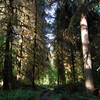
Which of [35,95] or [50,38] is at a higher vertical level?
[50,38]

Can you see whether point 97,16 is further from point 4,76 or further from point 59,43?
point 4,76


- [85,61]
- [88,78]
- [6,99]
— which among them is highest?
[85,61]

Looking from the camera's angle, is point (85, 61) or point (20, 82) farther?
point (20, 82)

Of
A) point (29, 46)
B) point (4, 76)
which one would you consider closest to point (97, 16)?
point (29, 46)

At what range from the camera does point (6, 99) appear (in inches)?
281

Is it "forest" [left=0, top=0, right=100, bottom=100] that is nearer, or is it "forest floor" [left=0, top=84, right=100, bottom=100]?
"forest floor" [left=0, top=84, right=100, bottom=100]

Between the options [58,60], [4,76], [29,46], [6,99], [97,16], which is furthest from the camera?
[58,60]

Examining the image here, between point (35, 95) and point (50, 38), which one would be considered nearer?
point (35, 95)

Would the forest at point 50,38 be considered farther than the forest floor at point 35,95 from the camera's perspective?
Yes

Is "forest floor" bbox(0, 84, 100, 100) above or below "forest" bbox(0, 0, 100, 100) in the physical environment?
below

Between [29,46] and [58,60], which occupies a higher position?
[29,46]

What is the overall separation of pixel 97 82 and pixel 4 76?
7.87 metres

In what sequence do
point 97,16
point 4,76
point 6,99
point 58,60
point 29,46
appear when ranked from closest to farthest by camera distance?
point 6,99, point 4,76, point 97,16, point 29,46, point 58,60

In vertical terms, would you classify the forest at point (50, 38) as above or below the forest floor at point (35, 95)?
above
